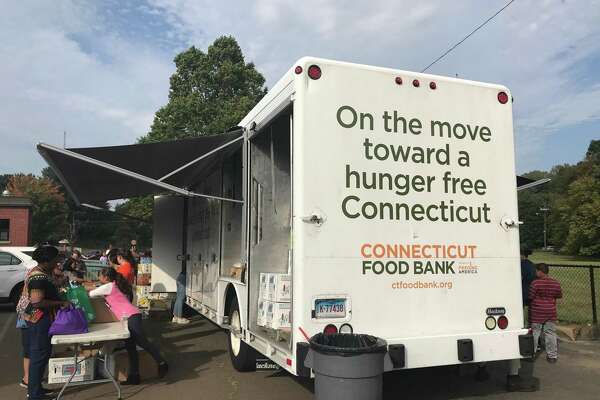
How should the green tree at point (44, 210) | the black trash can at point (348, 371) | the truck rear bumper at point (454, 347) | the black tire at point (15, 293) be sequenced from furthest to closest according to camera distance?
the green tree at point (44, 210)
the black tire at point (15, 293)
the truck rear bumper at point (454, 347)
the black trash can at point (348, 371)

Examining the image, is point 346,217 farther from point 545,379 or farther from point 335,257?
point 545,379

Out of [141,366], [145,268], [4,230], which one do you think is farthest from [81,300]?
[4,230]

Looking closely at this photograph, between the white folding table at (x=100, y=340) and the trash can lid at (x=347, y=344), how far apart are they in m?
2.53

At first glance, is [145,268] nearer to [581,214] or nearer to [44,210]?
[44,210]

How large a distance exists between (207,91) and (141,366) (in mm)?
30012

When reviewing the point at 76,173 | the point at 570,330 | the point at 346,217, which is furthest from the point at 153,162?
the point at 570,330

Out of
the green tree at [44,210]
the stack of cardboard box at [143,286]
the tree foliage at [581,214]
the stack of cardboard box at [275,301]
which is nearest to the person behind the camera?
the stack of cardboard box at [275,301]

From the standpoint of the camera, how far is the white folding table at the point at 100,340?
17.2ft

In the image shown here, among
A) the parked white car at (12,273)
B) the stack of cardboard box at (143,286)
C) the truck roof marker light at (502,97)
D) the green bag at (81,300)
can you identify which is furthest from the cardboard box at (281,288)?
the parked white car at (12,273)

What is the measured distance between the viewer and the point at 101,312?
6.59m

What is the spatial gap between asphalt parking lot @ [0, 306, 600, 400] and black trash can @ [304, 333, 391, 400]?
1.56 metres

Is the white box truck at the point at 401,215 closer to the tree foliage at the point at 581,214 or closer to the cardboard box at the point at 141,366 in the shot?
the cardboard box at the point at 141,366

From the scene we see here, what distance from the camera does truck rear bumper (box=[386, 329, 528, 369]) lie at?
14.6ft

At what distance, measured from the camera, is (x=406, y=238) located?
4684 millimetres
